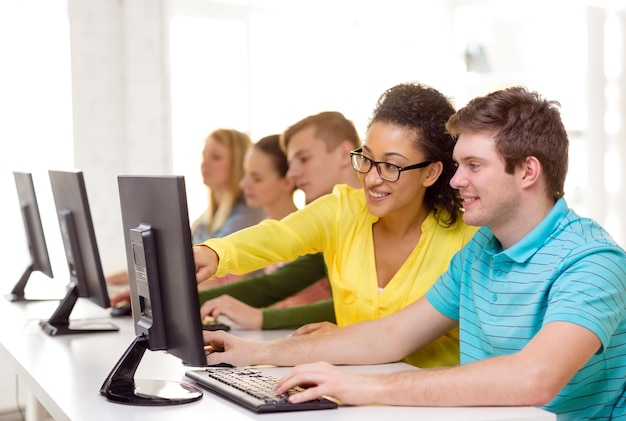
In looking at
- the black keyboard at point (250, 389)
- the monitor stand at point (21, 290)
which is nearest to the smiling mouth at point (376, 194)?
the black keyboard at point (250, 389)

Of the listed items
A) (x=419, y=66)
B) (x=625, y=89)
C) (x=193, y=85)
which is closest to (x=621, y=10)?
(x=625, y=89)

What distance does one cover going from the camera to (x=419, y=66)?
5.98 meters

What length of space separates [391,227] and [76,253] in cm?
99

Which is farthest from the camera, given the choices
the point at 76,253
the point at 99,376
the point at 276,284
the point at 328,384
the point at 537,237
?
the point at 276,284

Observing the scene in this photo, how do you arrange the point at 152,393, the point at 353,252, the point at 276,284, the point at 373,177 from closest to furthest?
the point at 152,393 → the point at 373,177 → the point at 353,252 → the point at 276,284

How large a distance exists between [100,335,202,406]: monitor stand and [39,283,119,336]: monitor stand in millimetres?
869

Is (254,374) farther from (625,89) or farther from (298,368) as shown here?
(625,89)

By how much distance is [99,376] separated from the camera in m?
1.88

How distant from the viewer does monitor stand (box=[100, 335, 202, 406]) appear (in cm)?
159

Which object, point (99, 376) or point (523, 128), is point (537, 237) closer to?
point (523, 128)

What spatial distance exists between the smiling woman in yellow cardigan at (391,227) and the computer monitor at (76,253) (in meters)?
0.51

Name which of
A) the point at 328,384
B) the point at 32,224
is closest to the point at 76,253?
the point at 32,224

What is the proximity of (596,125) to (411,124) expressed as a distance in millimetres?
2884

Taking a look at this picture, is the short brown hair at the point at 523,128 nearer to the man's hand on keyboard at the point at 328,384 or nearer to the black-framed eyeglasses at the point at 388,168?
the black-framed eyeglasses at the point at 388,168
